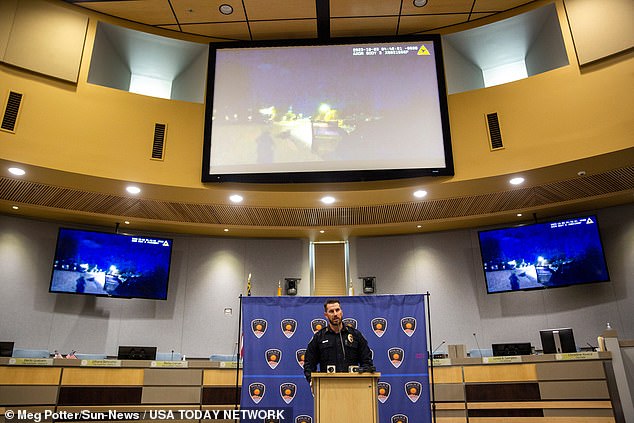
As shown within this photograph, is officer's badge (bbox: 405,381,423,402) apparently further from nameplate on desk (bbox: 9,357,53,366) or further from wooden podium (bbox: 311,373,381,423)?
nameplate on desk (bbox: 9,357,53,366)

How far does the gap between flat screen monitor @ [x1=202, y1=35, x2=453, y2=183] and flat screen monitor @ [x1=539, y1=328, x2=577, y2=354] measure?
2955 mm

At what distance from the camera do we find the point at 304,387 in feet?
19.4

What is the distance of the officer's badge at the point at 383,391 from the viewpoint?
5.85 metres

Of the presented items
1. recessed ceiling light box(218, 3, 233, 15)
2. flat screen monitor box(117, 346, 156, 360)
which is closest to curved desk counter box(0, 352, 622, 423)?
flat screen monitor box(117, 346, 156, 360)

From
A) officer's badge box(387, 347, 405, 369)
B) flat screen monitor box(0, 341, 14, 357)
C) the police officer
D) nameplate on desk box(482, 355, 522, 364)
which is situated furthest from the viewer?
flat screen monitor box(0, 341, 14, 357)

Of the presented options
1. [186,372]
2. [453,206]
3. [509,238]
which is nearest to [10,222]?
[186,372]

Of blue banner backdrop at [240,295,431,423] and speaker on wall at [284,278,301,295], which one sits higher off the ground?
speaker on wall at [284,278,301,295]

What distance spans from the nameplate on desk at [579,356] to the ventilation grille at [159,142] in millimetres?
6304

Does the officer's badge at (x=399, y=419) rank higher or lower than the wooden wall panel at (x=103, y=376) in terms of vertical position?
lower

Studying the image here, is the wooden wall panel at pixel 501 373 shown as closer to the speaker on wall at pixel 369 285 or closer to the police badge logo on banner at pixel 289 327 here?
the speaker on wall at pixel 369 285

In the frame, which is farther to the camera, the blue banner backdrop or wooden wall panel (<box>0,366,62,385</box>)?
wooden wall panel (<box>0,366,62,385</box>)

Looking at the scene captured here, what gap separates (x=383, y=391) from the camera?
5863 mm

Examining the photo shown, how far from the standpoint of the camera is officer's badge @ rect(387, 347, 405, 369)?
5.95 meters

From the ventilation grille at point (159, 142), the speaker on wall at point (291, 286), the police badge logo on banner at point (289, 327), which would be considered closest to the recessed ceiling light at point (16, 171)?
the ventilation grille at point (159, 142)
